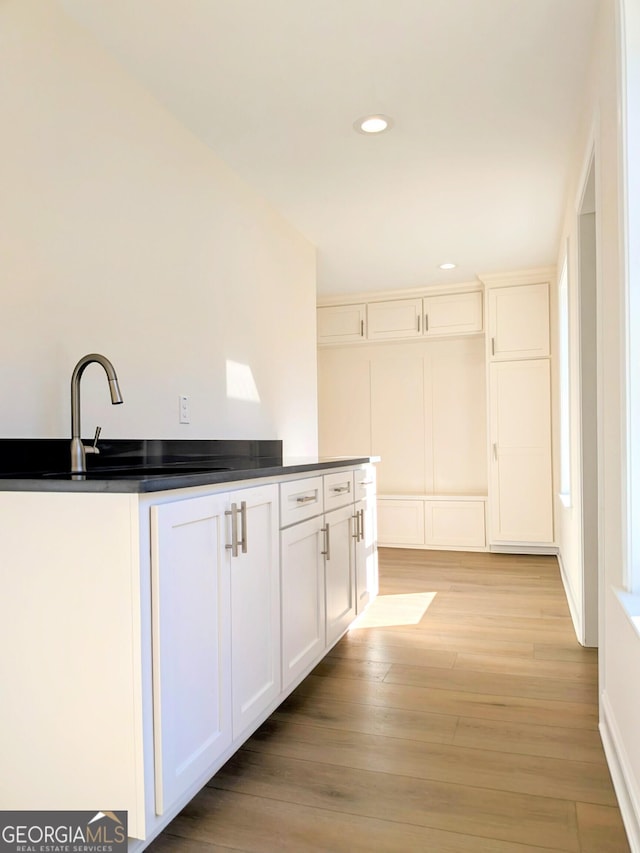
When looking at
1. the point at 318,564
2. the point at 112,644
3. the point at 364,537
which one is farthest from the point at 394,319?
the point at 112,644

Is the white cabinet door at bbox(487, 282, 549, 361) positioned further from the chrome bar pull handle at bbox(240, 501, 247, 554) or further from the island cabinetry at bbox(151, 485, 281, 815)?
the chrome bar pull handle at bbox(240, 501, 247, 554)

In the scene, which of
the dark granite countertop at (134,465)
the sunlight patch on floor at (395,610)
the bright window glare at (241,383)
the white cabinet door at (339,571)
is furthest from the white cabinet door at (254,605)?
the sunlight patch on floor at (395,610)

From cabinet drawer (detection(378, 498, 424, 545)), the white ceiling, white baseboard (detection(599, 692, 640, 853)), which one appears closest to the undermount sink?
white baseboard (detection(599, 692, 640, 853))

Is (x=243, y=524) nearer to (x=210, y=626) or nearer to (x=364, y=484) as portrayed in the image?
(x=210, y=626)

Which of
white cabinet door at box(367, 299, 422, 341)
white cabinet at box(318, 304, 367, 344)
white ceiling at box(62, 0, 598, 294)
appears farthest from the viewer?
white cabinet at box(318, 304, 367, 344)

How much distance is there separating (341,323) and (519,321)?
1641 millimetres

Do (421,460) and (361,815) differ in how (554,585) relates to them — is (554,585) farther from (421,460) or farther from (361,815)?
(361,815)

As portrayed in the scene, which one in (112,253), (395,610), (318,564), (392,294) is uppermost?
(392,294)

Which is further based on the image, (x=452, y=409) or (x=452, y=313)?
(x=452, y=409)

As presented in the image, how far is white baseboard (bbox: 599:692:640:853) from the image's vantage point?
142 centimetres

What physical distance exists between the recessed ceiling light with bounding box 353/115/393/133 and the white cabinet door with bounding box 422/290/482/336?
9.50 feet

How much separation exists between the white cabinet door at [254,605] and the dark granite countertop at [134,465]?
0.34 ft


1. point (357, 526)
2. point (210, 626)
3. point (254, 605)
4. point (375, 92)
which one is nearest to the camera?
point (210, 626)

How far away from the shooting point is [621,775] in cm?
165
